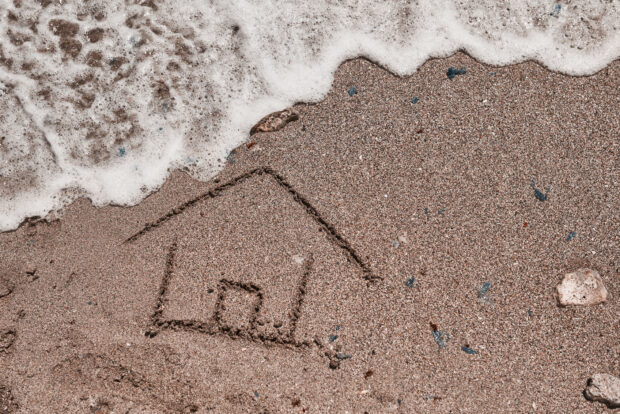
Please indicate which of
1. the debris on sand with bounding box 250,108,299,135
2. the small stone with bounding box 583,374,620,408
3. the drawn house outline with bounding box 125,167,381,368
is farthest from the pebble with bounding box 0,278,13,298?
the small stone with bounding box 583,374,620,408

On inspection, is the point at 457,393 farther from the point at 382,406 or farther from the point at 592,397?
the point at 592,397

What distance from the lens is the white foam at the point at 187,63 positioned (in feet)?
9.52

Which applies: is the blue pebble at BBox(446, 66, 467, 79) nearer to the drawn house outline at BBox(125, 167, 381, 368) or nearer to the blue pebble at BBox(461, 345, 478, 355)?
the drawn house outline at BBox(125, 167, 381, 368)

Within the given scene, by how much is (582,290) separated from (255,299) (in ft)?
5.88

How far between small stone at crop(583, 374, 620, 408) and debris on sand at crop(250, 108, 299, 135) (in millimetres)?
2183

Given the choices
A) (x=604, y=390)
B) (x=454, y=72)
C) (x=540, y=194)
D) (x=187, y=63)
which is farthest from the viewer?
(x=187, y=63)

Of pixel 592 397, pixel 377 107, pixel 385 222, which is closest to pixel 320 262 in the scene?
pixel 385 222

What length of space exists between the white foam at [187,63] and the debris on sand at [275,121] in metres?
0.06

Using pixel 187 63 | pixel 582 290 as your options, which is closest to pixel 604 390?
pixel 582 290

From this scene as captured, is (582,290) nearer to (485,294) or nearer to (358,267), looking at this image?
(485,294)

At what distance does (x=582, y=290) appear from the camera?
2561mm

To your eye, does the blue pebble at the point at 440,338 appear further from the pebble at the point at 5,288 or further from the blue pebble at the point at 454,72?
the pebble at the point at 5,288

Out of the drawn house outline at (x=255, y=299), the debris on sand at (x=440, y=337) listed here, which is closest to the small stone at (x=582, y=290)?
the debris on sand at (x=440, y=337)

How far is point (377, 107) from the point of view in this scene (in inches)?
111
